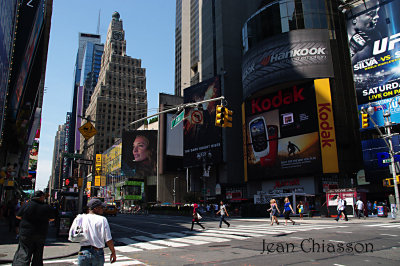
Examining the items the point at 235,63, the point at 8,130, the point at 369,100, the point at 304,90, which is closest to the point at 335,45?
the point at 304,90

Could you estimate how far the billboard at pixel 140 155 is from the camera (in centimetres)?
9881

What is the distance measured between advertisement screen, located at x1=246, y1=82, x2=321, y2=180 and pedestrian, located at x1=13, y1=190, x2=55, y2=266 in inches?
1902

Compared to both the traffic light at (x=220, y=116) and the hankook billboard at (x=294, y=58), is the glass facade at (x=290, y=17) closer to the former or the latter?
the hankook billboard at (x=294, y=58)

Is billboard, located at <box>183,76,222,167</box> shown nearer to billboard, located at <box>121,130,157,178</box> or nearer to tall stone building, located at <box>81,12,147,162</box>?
billboard, located at <box>121,130,157,178</box>

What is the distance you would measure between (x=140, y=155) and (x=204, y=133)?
3281 centimetres

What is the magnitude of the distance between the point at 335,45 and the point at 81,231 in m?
57.0

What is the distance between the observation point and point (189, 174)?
8388cm

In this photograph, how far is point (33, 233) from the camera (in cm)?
677

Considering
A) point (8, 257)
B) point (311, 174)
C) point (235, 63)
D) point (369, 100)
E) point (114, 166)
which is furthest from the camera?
point (114, 166)

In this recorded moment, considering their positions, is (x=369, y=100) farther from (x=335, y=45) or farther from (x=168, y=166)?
(x=168, y=166)

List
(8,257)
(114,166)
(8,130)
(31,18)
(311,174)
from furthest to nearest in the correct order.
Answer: (114,166) < (311,174) < (8,130) < (31,18) < (8,257)

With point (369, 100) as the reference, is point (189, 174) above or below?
below

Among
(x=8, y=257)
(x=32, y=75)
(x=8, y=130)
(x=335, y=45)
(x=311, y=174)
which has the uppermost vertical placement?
(x=335, y=45)

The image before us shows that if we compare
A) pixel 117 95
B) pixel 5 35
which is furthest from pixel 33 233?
pixel 117 95
